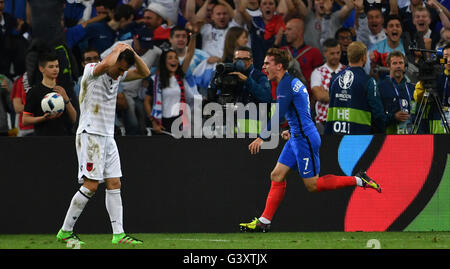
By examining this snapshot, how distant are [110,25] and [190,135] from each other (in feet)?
10.0

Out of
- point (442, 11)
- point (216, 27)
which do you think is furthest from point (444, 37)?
point (216, 27)

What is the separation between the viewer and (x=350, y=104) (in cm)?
1085

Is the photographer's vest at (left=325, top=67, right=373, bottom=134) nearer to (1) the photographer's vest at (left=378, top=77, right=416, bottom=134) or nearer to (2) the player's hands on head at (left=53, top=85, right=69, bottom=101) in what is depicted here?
(1) the photographer's vest at (left=378, top=77, right=416, bottom=134)

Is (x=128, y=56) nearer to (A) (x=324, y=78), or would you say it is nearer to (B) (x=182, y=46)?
(B) (x=182, y=46)

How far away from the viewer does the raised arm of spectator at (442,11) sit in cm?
1280

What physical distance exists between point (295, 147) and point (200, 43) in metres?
3.92

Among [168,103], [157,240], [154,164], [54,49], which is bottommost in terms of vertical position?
[157,240]

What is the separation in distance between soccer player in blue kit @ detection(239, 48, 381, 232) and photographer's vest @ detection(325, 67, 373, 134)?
36.9 inches

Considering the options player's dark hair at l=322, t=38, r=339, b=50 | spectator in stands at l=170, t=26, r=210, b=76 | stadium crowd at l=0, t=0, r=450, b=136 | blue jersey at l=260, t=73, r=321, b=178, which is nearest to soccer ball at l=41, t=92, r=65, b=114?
stadium crowd at l=0, t=0, r=450, b=136

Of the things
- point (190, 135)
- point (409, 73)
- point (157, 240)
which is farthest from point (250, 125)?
point (409, 73)

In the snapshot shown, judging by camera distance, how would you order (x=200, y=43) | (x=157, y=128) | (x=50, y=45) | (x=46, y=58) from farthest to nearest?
(x=200, y=43), (x=157, y=128), (x=50, y=45), (x=46, y=58)

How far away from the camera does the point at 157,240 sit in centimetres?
944

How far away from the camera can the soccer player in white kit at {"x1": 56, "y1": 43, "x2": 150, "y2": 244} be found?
8852mm

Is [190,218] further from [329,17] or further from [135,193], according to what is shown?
[329,17]
